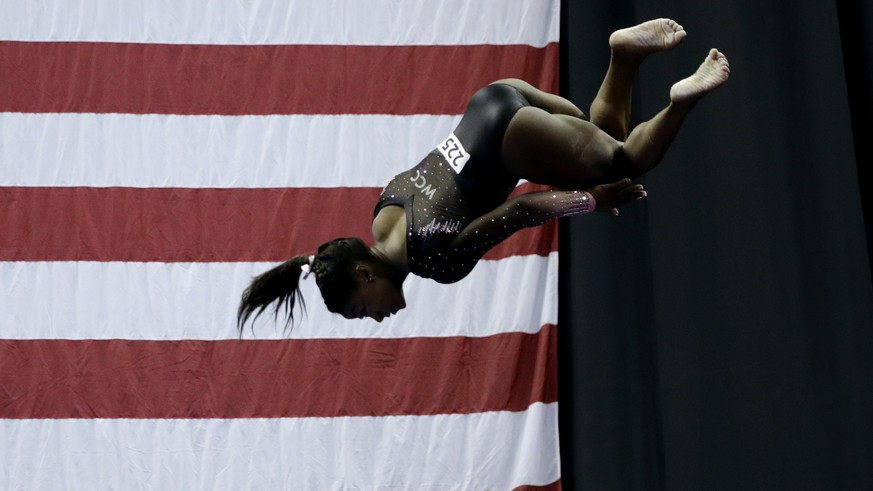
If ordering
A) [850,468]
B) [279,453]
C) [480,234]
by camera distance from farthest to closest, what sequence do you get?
[279,453] < [850,468] < [480,234]

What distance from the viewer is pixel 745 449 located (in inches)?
133

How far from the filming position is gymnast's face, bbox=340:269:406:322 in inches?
92.6

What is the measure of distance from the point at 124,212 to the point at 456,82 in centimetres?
133

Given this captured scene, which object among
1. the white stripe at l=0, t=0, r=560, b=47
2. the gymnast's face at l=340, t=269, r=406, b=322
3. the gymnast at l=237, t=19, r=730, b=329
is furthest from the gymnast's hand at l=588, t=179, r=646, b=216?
the white stripe at l=0, t=0, r=560, b=47

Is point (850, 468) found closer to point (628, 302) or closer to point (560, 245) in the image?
point (628, 302)

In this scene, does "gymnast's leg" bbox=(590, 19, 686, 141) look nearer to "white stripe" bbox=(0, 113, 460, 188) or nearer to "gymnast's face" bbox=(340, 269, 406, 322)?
"gymnast's face" bbox=(340, 269, 406, 322)

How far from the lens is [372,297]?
2.36 meters

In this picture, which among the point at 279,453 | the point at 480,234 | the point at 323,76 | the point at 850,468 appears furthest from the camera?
the point at 323,76

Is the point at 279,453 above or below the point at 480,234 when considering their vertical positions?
below

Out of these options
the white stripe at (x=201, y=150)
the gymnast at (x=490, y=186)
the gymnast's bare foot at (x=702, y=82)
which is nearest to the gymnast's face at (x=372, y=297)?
the gymnast at (x=490, y=186)

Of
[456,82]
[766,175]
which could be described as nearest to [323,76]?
[456,82]

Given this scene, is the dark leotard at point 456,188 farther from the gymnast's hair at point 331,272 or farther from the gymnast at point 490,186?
the gymnast's hair at point 331,272

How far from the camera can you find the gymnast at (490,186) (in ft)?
7.47

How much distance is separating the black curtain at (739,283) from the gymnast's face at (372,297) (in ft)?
4.65
